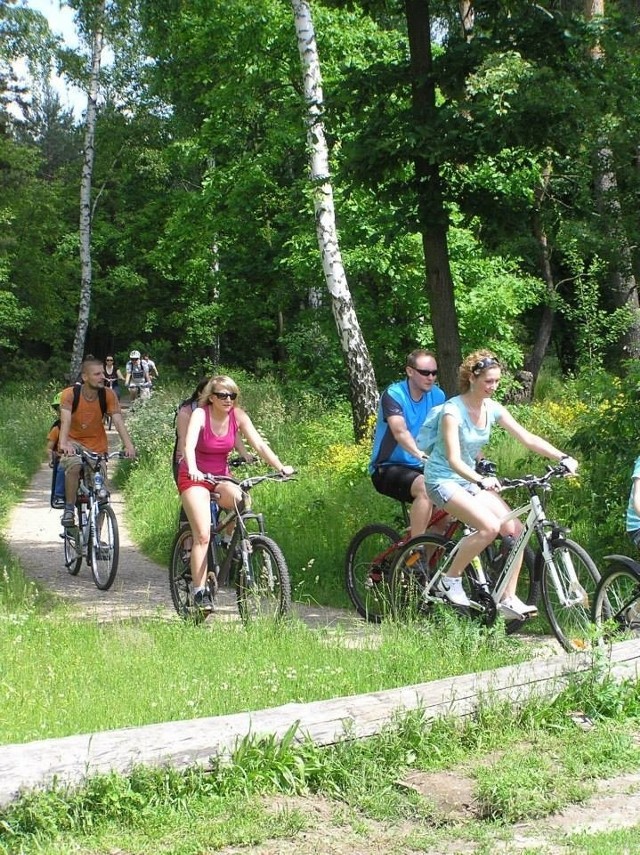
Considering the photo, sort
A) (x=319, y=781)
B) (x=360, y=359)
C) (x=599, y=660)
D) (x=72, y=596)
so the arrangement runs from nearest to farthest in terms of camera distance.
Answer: (x=319, y=781), (x=599, y=660), (x=72, y=596), (x=360, y=359)

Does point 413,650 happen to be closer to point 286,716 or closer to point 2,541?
point 286,716

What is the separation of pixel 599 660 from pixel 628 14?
694 centimetres

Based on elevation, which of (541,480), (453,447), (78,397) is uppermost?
(78,397)

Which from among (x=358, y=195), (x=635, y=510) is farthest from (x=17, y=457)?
(x=635, y=510)

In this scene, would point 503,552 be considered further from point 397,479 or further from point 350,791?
point 350,791

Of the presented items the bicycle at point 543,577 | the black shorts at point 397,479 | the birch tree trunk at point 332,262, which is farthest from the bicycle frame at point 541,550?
the birch tree trunk at point 332,262

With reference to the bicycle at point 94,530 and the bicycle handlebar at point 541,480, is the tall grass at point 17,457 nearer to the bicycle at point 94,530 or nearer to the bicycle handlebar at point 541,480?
the bicycle at point 94,530

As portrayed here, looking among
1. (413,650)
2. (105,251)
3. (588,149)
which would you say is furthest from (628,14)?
(105,251)

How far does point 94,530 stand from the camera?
36.5ft

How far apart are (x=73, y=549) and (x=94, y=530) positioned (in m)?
0.81

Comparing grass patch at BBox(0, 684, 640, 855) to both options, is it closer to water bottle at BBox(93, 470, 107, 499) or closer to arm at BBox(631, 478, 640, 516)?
arm at BBox(631, 478, 640, 516)

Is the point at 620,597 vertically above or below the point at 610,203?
below

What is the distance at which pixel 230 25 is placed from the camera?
70.2ft

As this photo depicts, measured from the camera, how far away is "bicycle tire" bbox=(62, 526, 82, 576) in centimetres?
1157
